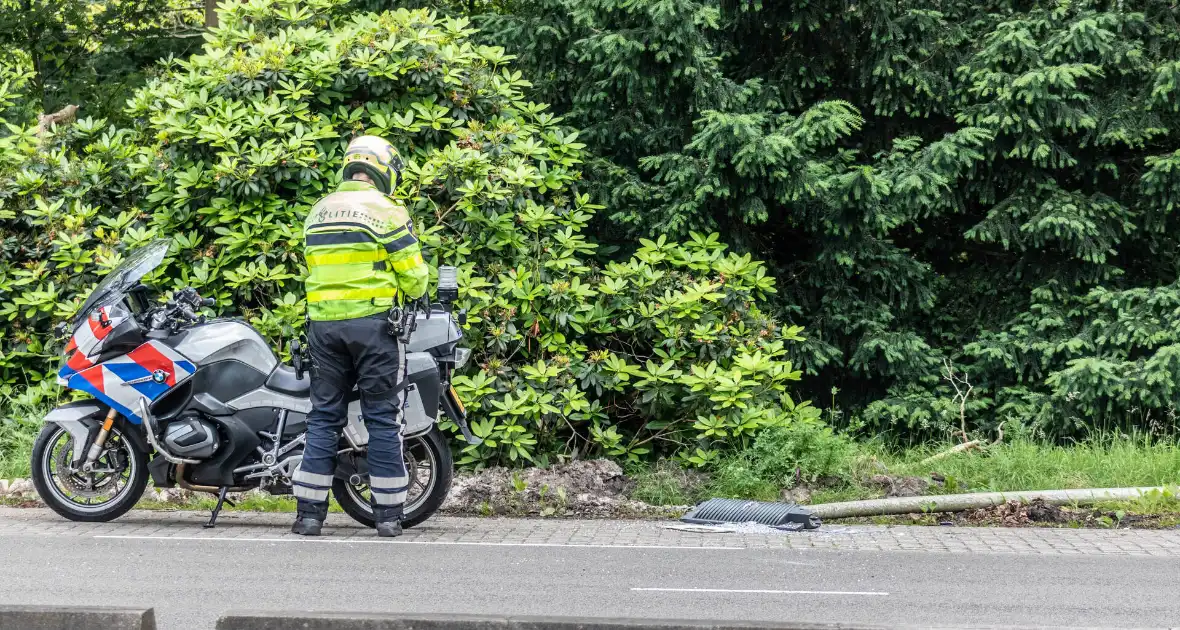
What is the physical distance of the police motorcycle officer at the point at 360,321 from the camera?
259 inches

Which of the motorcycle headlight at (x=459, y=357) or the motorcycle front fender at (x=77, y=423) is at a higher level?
the motorcycle headlight at (x=459, y=357)

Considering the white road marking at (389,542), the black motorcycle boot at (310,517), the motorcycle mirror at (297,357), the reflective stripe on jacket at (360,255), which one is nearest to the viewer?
the reflective stripe on jacket at (360,255)

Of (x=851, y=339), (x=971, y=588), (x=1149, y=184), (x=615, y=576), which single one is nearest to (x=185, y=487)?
(x=615, y=576)

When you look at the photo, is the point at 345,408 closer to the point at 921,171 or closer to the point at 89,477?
the point at 89,477

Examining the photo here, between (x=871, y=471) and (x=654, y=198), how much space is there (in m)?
3.07

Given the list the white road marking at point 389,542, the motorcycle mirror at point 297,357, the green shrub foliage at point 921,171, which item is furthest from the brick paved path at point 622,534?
the green shrub foliage at point 921,171

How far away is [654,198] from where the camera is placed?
10.1 m

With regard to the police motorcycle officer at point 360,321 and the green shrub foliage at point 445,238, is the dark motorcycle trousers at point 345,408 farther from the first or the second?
the green shrub foliage at point 445,238

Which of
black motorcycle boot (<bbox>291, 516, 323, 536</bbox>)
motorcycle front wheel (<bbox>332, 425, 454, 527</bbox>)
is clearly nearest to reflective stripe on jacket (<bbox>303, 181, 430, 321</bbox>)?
motorcycle front wheel (<bbox>332, 425, 454, 527</bbox>)

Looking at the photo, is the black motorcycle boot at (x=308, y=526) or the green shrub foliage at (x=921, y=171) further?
the green shrub foliage at (x=921, y=171)

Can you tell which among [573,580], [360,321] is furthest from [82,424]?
[573,580]

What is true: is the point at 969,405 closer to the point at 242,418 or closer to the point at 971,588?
the point at 971,588

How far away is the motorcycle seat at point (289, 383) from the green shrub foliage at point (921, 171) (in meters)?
3.72

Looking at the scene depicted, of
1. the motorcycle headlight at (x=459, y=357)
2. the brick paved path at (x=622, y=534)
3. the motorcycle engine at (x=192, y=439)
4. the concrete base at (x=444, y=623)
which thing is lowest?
the brick paved path at (x=622, y=534)
